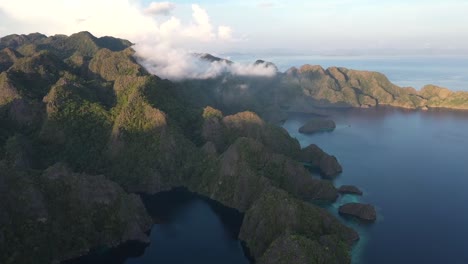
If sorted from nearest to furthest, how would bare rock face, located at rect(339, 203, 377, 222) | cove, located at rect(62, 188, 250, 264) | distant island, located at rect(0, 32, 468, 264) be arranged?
1. distant island, located at rect(0, 32, 468, 264)
2. cove, located at rect(62, 188, 250, 264)
3. bare rock face, located at rect(339, 203, 377, 222)

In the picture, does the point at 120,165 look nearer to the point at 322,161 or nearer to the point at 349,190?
the point at 322,161

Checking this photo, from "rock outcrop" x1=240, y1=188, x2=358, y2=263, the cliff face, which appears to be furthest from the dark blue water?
the cliff face

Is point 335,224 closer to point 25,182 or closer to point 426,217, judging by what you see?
point 426,217

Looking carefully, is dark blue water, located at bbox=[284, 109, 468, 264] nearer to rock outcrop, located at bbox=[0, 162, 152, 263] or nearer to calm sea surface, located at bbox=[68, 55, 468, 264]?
calm sea surface, located at bbox=[68, 55, 468, 264]

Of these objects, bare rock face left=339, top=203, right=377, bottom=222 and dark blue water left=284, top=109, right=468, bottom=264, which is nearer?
dark blue water left=284, top=109, right=468, bottom=264

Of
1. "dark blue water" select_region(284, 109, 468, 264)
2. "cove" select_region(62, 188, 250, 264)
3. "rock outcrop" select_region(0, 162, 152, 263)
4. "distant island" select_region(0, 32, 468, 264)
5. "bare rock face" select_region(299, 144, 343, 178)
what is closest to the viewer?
"rock outcrop" select_region(0, 162, 152, 263)

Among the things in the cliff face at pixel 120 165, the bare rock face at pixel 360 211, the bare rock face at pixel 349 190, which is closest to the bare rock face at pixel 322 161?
the cliff face at pixel 120 165
